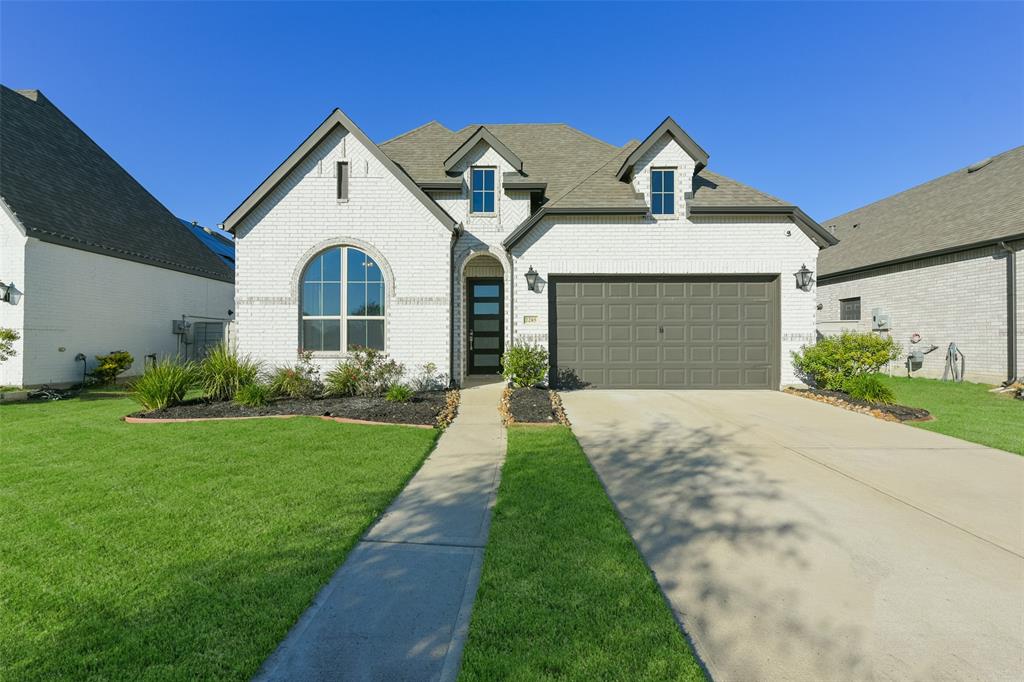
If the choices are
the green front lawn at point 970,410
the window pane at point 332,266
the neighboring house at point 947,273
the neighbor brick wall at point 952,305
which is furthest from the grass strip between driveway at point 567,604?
the neighbor brick wall at point 952,305

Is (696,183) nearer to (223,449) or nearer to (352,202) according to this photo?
(352,202)

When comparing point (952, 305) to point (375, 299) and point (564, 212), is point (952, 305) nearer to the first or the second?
point (564, 212)

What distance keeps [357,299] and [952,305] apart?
18.0 metres

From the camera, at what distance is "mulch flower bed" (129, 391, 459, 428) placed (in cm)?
702

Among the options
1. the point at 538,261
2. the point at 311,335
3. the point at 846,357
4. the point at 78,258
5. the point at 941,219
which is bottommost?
the point at 846,357

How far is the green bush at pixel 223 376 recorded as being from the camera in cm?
854

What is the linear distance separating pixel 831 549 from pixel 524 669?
2.56 metres

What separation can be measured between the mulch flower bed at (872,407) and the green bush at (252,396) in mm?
11470

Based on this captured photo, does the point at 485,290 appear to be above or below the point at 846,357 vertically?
above

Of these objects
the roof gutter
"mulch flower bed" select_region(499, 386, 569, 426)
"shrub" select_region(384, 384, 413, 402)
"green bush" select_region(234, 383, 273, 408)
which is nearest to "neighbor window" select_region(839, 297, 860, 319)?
the roof gutter

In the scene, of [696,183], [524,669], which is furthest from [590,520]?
[696,183]

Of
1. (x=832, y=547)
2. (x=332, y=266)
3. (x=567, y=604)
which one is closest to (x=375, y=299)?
(x=332, y=266)

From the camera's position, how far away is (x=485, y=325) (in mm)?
12891

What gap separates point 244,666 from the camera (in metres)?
1.90
